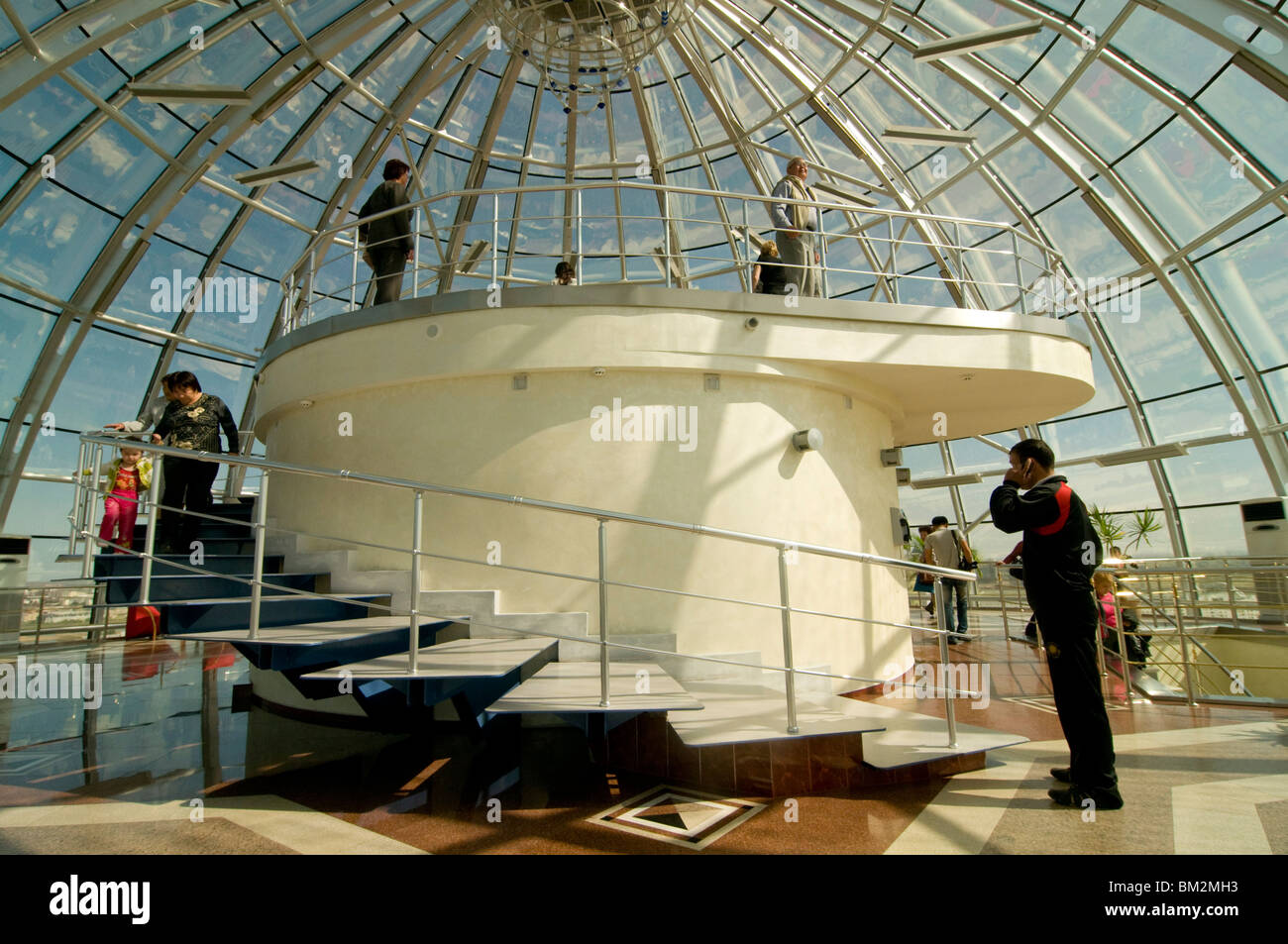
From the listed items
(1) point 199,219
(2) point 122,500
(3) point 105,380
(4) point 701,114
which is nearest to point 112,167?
(1) point 199,219

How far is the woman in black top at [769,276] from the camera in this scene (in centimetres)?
765

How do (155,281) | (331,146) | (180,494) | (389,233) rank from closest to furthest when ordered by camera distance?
(180,494) < (389,233) < (155,281) < (331,146)

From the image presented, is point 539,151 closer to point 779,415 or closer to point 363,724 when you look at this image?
point 779,415

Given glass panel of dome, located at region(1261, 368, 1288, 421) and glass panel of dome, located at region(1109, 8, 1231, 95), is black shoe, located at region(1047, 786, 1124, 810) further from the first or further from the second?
glass panel of dome, located at region(1261, 368, 1288, 421)

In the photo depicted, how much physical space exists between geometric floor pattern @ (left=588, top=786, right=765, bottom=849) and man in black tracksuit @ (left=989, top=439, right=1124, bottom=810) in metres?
1.95

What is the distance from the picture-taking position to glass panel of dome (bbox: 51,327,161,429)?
50.9ft

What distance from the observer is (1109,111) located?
13.6 meters

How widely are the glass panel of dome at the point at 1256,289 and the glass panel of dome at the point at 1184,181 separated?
0.84 metres

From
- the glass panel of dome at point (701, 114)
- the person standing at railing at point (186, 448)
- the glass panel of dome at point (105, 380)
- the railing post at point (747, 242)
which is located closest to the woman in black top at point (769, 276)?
the railing post at point (747, 242)

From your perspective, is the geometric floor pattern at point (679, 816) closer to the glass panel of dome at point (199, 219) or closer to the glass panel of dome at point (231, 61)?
the glass panel of dome at point (231, 61)

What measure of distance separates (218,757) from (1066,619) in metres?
6.19

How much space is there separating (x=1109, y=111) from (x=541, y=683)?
52.2 feet

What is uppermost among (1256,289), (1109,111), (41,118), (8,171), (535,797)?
(1109,111)

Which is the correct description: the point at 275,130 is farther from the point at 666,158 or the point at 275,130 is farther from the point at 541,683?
the point at 541,683
